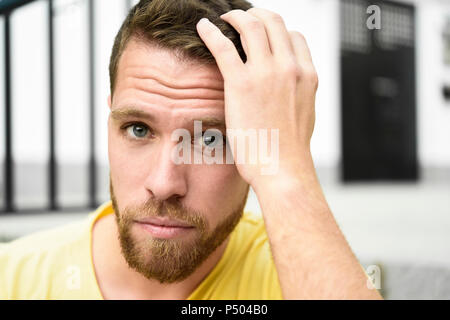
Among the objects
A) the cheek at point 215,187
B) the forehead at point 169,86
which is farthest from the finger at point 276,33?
the cheek at point 215,187

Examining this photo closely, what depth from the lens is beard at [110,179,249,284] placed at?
74 centimetres

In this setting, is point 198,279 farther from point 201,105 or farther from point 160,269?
point 201,105

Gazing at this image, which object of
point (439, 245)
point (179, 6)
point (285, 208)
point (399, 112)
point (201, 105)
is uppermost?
point (399, 112)

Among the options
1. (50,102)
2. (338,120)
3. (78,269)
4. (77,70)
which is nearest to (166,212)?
(78,269)

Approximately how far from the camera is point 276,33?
0.72 m

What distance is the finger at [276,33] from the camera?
706 millimetres

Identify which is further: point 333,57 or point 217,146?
point 333,57

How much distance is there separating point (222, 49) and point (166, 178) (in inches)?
9.1

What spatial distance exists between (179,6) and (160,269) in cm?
50

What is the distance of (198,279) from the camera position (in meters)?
0.91

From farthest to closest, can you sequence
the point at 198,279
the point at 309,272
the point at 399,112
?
1. the point at 399,112
2. the point at 198,279
3. the point at 309,272

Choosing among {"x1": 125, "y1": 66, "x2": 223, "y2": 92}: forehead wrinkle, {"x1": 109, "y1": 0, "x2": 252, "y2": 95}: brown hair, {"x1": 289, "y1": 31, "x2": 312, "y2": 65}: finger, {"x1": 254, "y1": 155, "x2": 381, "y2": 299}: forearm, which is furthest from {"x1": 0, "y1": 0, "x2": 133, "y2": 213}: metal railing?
{"x1": 254, "y1": 155, "x2": 381, "y2": 299}: forearm

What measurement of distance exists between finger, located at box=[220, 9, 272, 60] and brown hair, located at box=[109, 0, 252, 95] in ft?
0.23

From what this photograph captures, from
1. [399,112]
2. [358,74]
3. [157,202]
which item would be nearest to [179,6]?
[157,202]
